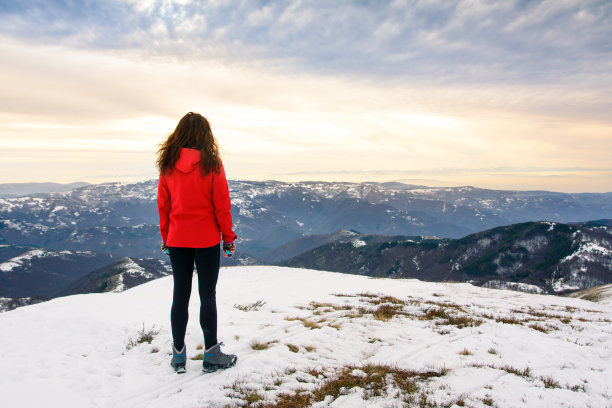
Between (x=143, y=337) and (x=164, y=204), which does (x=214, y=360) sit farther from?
(x=164, y=204)

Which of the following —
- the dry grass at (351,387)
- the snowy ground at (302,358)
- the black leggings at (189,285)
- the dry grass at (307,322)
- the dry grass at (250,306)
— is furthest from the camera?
the dry grass at (250,306)

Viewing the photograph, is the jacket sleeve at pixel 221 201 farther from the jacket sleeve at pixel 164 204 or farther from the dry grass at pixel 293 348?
the dry grass at pixel 293 348

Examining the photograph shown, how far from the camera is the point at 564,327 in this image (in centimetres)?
1226

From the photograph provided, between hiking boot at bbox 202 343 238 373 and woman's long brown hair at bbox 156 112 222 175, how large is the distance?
369 centimetres

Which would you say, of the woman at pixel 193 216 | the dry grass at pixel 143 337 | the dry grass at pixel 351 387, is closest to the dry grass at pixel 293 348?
the dry grass at pixel 351 387

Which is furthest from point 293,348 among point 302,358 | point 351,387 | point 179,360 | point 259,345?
point 179,360

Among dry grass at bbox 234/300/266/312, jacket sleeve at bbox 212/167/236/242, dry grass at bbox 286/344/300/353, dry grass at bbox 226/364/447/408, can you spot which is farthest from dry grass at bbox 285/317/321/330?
jacket sleeve at bbox 212/167/236/242

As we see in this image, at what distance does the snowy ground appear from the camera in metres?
5.81

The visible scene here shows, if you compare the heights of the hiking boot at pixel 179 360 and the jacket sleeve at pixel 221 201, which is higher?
the jacket sleeve at pixel 221 201

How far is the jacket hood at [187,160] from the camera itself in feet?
21.1

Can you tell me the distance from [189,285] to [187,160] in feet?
8.52

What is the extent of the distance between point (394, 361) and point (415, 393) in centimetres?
207

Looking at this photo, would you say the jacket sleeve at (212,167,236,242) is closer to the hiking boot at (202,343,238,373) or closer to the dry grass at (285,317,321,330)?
the hiking boot at (202,343,238,373)

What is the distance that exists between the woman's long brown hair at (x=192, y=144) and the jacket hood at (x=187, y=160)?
0.07 meters
